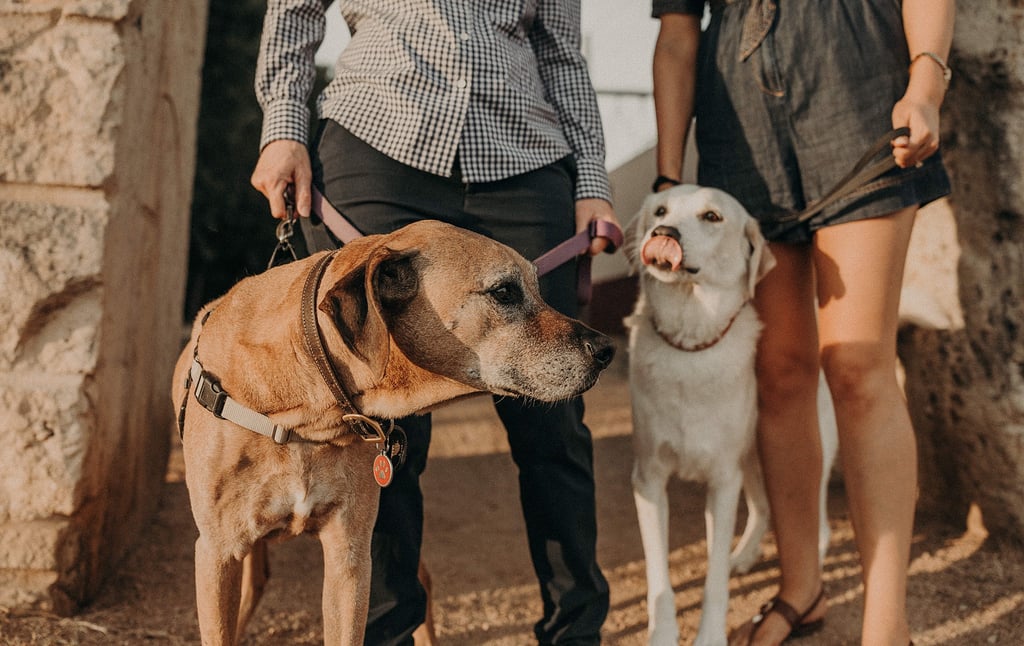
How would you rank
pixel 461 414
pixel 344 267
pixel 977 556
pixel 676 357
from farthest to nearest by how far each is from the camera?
1. pixel 461 414
2. pixel 977 556
3. pixel 676 357
4. pixel 344 267

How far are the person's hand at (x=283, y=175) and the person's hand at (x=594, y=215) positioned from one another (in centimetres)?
75

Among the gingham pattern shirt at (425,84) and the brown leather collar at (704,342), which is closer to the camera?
the gingham pattern shirt at (425,84)

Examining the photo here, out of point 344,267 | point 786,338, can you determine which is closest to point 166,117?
point 344,267

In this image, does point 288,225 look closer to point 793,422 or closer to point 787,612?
point 793,422

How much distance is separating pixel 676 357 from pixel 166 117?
→ 2.23 metres

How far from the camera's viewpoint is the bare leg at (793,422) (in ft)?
9.37

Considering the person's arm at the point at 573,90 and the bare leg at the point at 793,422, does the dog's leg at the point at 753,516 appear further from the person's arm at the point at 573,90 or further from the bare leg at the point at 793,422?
the person's arm at the point at 573,90

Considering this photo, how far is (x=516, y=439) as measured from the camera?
2.46 meters

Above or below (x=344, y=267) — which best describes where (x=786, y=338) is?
below

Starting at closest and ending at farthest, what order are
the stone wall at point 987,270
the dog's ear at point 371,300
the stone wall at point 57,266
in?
the dog's ear at point 371,300 → the stone wall at point 57,266 → the stone wall at point 987,270

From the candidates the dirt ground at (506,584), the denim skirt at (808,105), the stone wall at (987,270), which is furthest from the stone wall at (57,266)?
the stone wall at (987,270)

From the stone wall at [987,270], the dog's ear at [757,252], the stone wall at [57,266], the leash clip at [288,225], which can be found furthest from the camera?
the stone wall at [987,270]

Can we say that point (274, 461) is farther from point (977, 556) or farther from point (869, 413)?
point (977, 556)

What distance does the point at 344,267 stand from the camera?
1.90m
